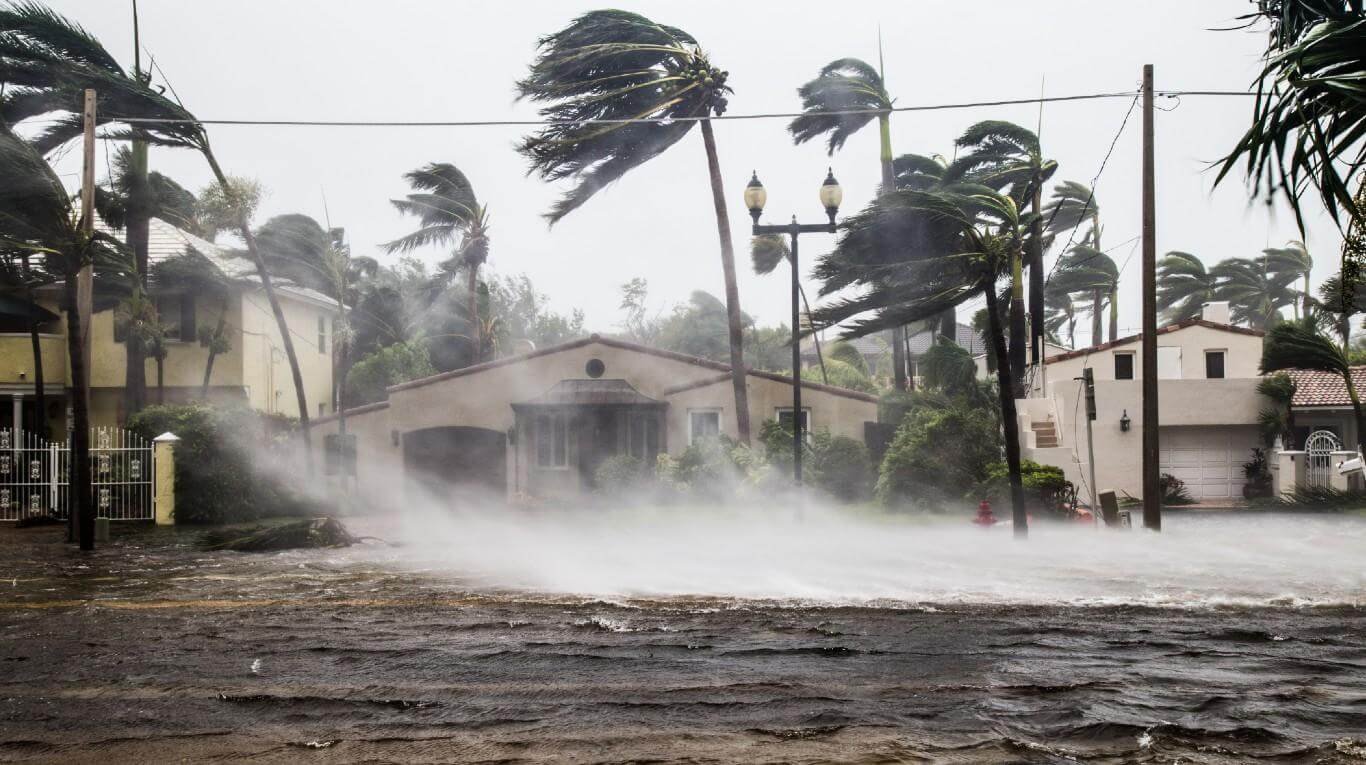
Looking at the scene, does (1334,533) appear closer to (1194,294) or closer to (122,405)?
(122,405)

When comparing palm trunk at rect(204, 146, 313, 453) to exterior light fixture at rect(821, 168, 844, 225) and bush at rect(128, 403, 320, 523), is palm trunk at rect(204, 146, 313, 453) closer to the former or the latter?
bush at rect(128, 403, 320, 523)

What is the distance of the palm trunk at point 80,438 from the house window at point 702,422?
1499 centimetres

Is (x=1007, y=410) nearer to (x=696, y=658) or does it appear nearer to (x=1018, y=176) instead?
(x=696, y=658)

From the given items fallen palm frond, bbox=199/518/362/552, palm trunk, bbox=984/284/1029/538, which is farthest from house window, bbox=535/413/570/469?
palm trunk, bbox=984/284/1029/538

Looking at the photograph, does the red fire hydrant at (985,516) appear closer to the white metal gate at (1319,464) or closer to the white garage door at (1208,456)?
the white metal gate at (1319,464)

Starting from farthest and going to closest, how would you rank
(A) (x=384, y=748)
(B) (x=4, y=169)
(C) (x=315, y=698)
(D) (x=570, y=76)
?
(D) (x=570, y=76)
(B) (x=4, y=169)
(C) (x=315, y=698)
(A) (x=384, y=748)

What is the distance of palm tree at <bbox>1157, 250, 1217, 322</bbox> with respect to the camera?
169ft

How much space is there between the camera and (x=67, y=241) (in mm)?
18000

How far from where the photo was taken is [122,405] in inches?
1246

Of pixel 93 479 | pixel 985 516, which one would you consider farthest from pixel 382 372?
pixel 985 516

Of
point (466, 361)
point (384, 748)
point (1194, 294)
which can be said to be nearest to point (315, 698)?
point (384, 748)

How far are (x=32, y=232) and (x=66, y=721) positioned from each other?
17.5m

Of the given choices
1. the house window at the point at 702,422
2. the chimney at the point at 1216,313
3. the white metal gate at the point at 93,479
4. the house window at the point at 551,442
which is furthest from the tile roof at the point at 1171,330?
the white metal gate at the point at 93,479

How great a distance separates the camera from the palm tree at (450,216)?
43.5 meters
